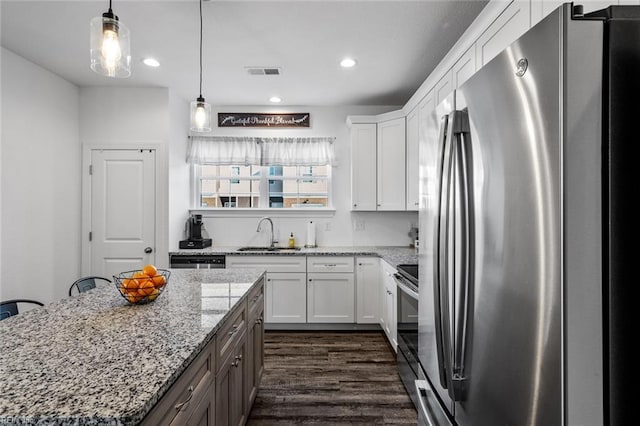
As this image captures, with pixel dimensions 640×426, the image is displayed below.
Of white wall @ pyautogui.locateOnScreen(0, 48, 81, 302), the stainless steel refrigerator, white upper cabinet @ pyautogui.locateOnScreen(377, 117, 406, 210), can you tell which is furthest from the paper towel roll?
the stainless steel refrigerator

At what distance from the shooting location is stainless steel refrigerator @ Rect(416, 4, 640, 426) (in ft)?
2.30

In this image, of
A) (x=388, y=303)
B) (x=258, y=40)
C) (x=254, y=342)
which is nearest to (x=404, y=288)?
(x=388, y=303)

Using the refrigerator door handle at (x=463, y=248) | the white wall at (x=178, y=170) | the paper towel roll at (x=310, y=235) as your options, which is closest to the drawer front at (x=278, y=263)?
the paper towel roll at (x=310, y=235)

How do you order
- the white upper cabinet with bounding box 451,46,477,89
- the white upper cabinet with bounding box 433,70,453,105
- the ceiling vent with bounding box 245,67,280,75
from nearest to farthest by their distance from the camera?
the white upper cabinet with bounding box 451,46,477,89, the white upper cabinet with bounding box 433,70,453,105, the ceiling vent with bounding box 245,67,280,75

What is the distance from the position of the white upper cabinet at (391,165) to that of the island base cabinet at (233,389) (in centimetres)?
244

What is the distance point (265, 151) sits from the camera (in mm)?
4273

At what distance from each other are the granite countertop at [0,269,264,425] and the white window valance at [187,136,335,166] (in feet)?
8.76

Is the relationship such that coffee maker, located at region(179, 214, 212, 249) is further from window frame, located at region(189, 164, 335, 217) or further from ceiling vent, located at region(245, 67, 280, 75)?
ceiling vent, located at region(245, 67, 280, 75)

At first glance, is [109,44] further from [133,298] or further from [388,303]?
[388,303]

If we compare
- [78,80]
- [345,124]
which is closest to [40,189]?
[78,80]

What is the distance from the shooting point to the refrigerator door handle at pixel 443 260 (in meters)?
1.13

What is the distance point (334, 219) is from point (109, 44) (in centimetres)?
323

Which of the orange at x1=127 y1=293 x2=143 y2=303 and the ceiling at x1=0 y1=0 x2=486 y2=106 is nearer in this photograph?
the orange at x1=127 y1=293 x2=143 y2=303

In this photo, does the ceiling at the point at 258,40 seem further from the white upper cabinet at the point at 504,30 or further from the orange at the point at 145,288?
the orange at the point at 145,288
